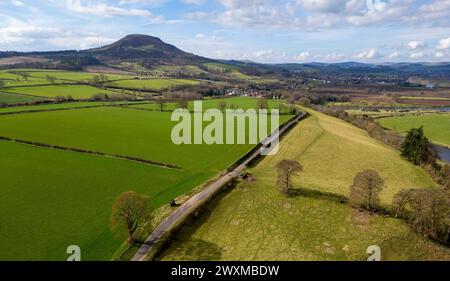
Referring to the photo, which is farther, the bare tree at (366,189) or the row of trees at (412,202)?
the bare tree at (366,189)

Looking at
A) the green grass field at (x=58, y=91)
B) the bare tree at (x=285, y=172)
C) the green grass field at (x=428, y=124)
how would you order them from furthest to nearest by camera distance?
the green grass field at (x=58, y=91) → the green grass field at (x=428, y=124) → the bare tree at (x=285, y=172)

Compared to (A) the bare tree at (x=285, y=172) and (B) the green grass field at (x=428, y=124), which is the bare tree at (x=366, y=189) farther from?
(B) the green grass field at (x=428, y=124)

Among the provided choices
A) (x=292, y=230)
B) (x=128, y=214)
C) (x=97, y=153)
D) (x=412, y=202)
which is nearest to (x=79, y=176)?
(x=97, y=153)

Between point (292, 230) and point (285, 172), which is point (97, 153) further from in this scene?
point (292, 230)

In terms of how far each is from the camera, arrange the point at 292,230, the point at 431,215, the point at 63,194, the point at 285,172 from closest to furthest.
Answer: the point at 431,215, the point at 292,230, the point at 63,194, the point at 285,172

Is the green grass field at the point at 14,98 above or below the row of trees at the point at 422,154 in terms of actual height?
above

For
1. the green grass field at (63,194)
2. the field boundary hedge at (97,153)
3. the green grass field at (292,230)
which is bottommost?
the green grass field at (292,230)

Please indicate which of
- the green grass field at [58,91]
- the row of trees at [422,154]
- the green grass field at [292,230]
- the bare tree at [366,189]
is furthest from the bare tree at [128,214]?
the green grass field at [58,91]
